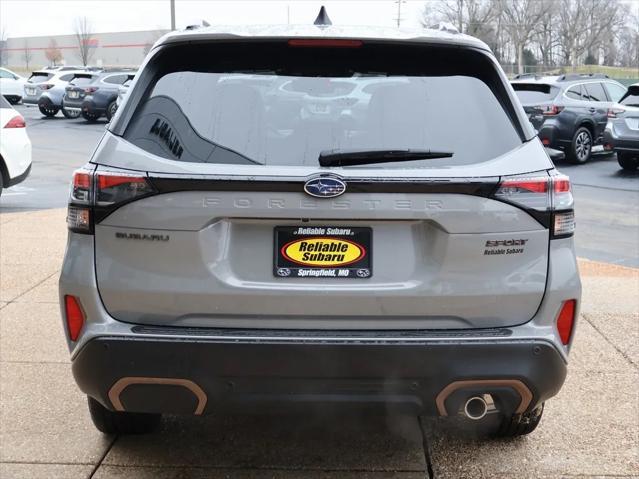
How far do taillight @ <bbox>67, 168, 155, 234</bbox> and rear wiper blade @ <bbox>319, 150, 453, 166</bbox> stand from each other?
65 centimetres

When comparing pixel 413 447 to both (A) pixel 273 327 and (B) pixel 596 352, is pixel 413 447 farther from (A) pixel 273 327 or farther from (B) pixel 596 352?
(B) pixel 596 352

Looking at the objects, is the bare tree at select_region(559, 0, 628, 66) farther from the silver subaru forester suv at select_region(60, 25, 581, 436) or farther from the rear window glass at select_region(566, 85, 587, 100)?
the silver subaru forester suv at select_region(60, 25, 581, 436)

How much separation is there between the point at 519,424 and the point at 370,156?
5.39ft

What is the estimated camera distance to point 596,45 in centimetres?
9944

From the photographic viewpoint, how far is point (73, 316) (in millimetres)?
3096

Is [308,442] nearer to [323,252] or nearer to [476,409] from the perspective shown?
[476,409]

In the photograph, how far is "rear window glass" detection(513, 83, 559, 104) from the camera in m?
17.8

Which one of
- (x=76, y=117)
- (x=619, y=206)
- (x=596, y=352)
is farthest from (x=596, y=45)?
(x=596, y=352)

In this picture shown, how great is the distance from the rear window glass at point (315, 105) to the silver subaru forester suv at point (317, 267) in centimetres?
1

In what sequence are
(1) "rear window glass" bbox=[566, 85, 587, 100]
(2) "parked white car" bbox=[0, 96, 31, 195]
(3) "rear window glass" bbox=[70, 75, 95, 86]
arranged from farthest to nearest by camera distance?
(3) "rear window glass" bbox=[70, 75, 95, 86] < (1) "rear window glass" bbox=[566, 85, 587, 100] < (2) "parked white car" bbox=[0, 96, 31, 195]

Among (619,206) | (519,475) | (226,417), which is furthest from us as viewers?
(619,206)

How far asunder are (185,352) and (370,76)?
1299 mm

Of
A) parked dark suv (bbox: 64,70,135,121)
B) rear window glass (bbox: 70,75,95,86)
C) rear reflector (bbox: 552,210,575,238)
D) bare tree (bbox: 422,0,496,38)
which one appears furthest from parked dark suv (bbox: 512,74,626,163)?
bare tree (bbox: 422,0,496,38)

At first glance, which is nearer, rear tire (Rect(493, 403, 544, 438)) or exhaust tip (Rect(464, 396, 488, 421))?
exhaust tip (Rect(464, 396, 488, 421))
